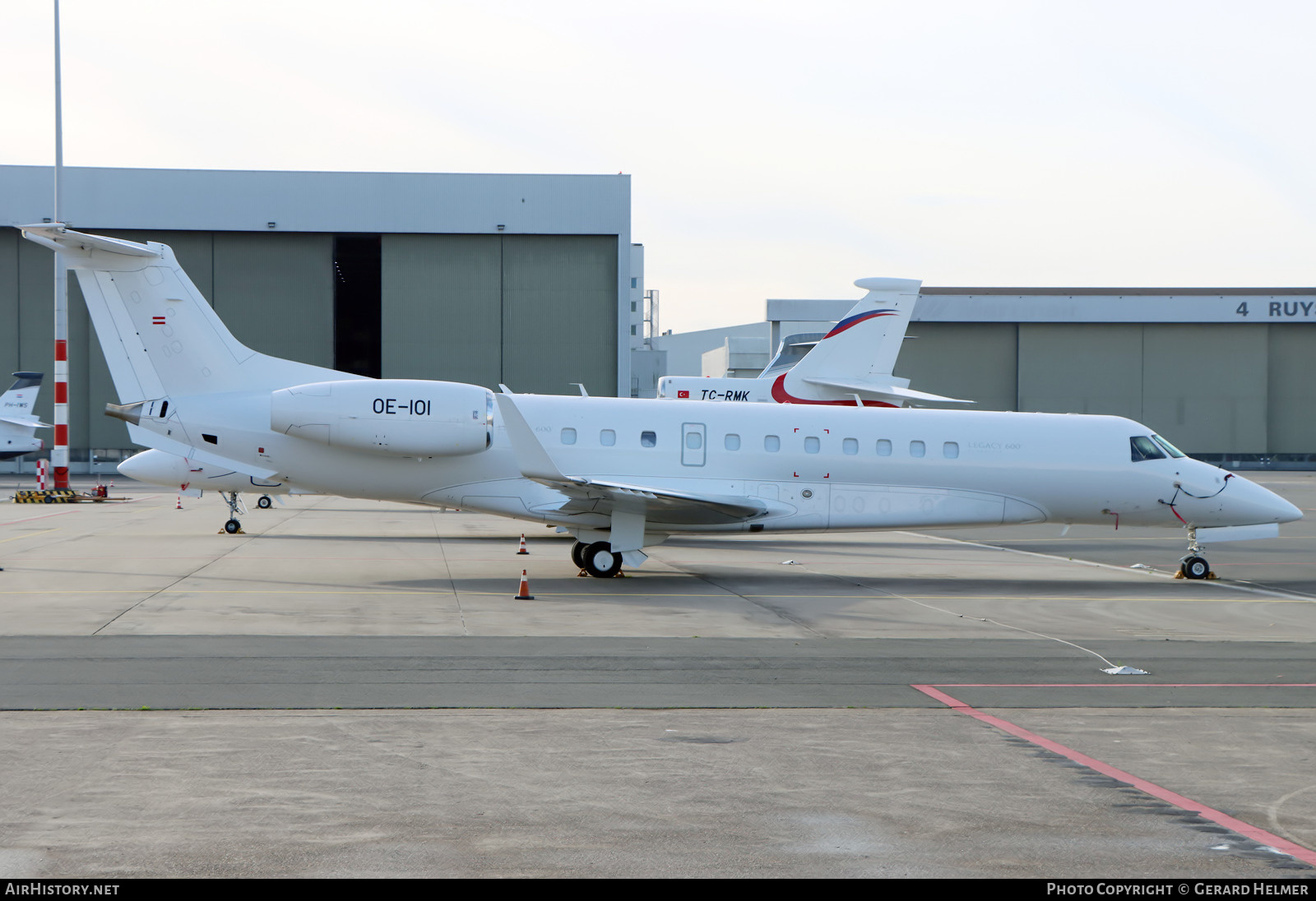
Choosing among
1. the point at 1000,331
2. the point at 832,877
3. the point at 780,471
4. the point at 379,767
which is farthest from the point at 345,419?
the point at 1000,331

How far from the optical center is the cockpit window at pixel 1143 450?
19047 mm

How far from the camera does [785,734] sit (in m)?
8.16

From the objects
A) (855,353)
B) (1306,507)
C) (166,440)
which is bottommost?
(1306,507)

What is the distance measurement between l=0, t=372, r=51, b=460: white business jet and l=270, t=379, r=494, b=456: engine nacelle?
35.4 metres

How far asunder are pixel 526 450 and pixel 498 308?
34981mm

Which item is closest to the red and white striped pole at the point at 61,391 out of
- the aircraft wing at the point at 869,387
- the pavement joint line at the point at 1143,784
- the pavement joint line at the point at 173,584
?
the pavement joint line at the point at 173,584

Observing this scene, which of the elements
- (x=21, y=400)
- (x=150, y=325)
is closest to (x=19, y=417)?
(x=21, y=400)

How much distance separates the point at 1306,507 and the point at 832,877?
40.3m

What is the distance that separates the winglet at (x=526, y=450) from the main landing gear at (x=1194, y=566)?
10626mm

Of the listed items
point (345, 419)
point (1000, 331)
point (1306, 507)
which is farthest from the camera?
point (1000, 331)

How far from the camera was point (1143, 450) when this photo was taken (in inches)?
752

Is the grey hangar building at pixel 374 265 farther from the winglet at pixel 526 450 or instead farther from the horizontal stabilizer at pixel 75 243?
the winglet at pixel 526 450

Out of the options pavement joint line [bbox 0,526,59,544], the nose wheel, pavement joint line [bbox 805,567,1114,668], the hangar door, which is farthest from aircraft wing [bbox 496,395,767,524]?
the hangar door
